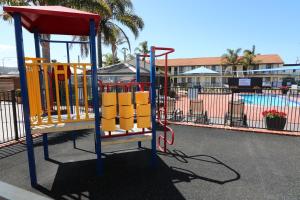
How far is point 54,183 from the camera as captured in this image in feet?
12.3

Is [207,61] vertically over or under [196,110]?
over

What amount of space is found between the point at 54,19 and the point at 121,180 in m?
3.38

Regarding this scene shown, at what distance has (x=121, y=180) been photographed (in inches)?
152

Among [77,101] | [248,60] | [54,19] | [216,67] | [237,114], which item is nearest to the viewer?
[54,19]

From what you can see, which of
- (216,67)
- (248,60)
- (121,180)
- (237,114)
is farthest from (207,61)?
(121,180)

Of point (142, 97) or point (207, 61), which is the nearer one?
point (142, 97)

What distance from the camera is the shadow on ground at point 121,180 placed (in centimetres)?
340

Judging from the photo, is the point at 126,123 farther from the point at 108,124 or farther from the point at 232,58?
the point at 232,58

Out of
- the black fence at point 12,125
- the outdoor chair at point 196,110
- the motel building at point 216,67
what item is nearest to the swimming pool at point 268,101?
the outdoor chair at point 196,110

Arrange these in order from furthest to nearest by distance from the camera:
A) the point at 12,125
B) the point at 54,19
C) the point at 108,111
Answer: the point at 12,125 → the point at 108,111 → the point at 54,19

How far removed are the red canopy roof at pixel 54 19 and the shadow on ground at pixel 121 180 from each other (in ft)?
9.77

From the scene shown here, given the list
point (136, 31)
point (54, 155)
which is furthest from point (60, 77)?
point (136, 31)

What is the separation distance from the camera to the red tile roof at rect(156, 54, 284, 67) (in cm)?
5093

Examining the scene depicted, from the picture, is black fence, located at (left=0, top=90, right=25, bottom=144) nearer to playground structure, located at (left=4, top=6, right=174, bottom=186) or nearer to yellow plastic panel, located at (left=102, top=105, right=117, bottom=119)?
playground structure, located at (left=4, top=6, right=174, bottom=186)
